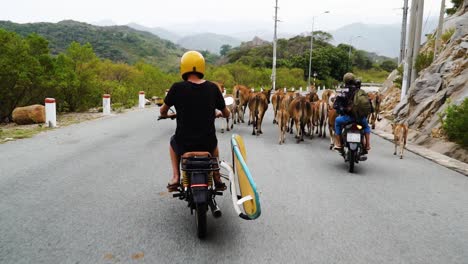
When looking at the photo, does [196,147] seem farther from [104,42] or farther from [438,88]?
[104,42]

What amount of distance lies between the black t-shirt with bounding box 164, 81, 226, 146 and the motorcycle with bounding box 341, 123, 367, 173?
13.5ft

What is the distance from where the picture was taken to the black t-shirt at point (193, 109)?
461 centimetres

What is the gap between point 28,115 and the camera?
15.0m

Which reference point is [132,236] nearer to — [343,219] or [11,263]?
[11,263]

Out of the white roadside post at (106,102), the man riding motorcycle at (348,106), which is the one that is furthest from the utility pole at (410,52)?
the white roadside post at (106,102)

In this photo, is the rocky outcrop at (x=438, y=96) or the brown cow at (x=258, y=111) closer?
the rocky outcrop at (x=438, y=96)

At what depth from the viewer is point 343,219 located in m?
5.09

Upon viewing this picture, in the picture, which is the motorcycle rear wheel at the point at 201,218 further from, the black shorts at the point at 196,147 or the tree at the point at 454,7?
the tree at the point at 454,7

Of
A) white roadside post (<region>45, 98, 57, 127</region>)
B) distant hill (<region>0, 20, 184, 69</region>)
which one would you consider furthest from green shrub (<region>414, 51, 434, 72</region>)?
distant hill (<region>0, 20, 184, 69</region>)

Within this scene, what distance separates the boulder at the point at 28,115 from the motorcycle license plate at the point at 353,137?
1185 cm

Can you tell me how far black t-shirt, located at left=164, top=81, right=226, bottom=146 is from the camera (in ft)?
15.1

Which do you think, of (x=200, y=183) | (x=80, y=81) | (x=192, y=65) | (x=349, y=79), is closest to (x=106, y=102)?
(x=80, y=81)

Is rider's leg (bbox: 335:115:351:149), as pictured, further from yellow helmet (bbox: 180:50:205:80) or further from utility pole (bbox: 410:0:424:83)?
utility pole (bbox: 410:0:424:83)

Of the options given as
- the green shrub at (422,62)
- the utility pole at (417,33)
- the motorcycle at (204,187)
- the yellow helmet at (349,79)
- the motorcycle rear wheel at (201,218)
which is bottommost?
the motorcycle rear wheel at (201,218)
